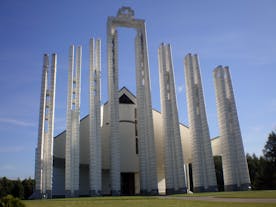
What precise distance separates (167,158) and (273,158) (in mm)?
17430

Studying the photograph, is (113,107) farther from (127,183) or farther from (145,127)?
(127,183)

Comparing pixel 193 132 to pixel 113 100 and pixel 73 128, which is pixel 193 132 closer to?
pixel 113 100

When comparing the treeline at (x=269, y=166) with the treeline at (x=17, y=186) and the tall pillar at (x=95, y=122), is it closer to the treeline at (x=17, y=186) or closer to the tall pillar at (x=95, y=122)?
the tall pillar at (x=95, y=122)

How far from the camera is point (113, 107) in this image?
3978 cm

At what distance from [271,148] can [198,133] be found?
1424 centimetres

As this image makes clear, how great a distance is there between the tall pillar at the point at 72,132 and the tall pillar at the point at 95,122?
165 cm

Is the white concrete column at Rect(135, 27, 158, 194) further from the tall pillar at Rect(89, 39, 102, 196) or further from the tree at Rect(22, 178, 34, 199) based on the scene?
the tree at Rect(22, 178, 34, 199)

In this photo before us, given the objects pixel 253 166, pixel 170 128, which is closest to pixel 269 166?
pixel 253 166

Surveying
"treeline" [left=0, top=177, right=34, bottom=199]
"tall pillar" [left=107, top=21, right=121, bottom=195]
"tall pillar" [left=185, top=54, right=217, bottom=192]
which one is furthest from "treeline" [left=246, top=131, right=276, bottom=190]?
"treeline" [left=0, top=177, right=34, bottom=199]

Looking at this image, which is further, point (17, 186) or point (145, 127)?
point (17, 186)

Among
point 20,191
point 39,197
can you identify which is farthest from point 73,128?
point 20,191

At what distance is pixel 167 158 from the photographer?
126ft

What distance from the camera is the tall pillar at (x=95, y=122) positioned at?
122 feet

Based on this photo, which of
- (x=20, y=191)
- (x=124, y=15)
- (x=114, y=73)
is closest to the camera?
(x=114, y=73)
